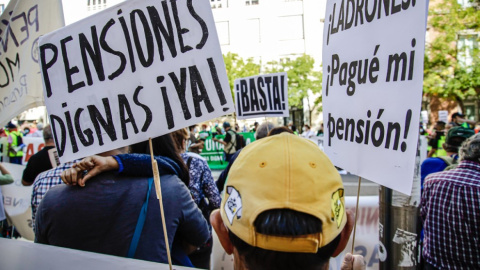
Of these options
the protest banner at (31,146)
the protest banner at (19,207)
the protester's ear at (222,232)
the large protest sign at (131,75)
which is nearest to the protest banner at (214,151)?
the protest banner at (31,146)

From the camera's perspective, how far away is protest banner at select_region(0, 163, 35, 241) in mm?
5137

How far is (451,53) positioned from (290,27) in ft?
50.6

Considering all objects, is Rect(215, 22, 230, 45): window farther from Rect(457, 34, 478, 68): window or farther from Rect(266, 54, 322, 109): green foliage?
Rect(457, 34, 478, 68): window

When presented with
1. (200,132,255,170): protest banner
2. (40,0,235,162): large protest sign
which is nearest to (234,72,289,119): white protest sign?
(40,0,235,162): large protest sign

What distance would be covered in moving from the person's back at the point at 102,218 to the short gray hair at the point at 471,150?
6.61 feet

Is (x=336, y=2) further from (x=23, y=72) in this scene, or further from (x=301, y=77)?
(x=301, y=77)

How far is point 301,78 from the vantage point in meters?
31.6

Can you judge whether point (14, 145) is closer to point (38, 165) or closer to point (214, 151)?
point (38, 165)

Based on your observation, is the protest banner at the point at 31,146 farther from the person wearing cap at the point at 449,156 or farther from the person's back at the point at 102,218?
the person wearing cap at the point at 449,156

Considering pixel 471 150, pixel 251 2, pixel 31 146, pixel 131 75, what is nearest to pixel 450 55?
pixel 251 2

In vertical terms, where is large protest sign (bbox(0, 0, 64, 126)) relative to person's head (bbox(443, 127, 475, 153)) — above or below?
above

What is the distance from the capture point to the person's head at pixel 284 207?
970 millimetres

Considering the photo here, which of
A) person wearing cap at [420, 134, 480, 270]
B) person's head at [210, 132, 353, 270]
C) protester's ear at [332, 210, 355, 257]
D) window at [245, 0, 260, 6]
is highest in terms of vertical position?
window at [245, 0, 260, 6]

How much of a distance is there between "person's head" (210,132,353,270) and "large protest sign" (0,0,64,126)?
2.42 m
